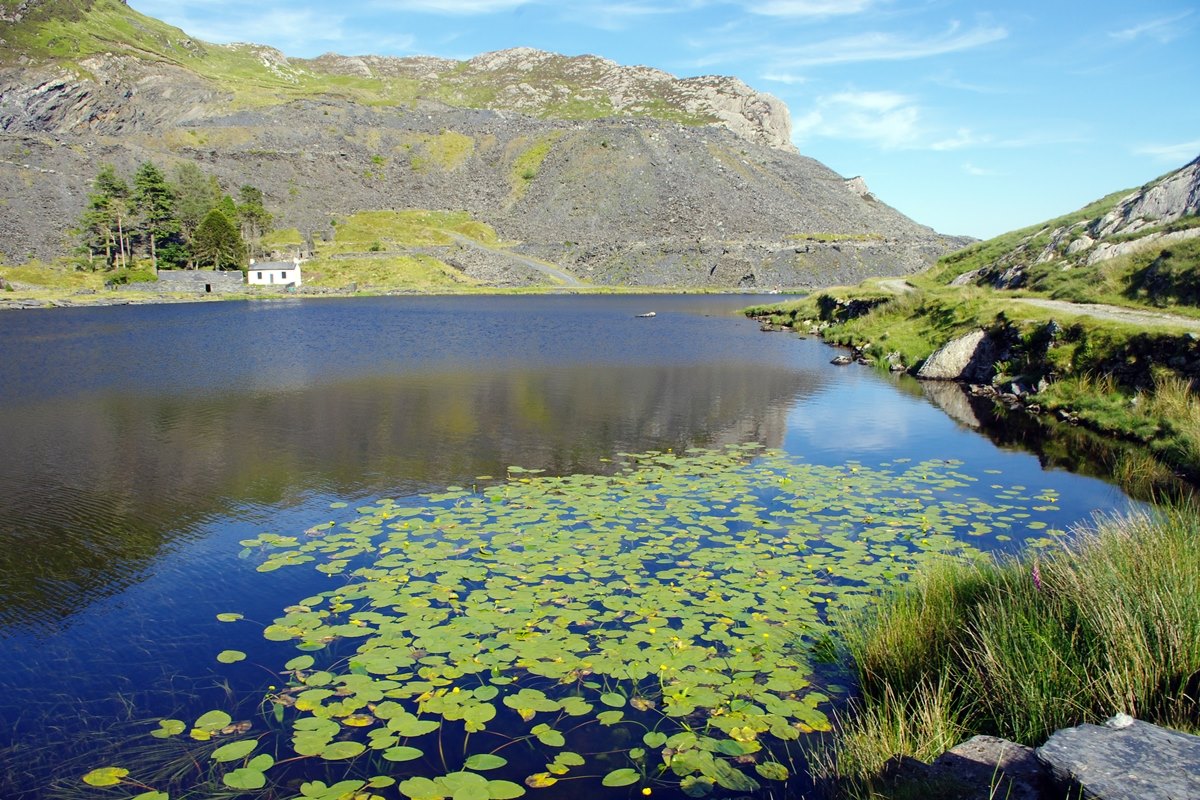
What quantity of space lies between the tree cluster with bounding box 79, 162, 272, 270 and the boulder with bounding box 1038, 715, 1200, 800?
11057cm

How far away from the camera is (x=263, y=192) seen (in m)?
140

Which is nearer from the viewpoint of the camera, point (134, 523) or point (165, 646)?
point (165, 646)

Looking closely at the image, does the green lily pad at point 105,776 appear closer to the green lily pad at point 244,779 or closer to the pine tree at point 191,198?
the green lily pad at point 244,779

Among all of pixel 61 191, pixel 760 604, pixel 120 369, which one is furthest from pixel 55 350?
pixel 61 191

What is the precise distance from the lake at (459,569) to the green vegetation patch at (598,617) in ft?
0.16

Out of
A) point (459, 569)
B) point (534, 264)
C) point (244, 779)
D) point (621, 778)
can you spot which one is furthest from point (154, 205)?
point (621, 778)

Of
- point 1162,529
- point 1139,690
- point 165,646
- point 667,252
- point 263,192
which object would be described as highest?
point 263,192

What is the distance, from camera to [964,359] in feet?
109

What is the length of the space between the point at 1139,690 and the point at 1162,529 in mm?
3249

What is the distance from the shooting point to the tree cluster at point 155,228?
3861 inches

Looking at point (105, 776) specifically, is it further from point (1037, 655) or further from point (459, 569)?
point (1037, 655)

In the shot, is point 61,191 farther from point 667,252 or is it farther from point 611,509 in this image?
point 611,509

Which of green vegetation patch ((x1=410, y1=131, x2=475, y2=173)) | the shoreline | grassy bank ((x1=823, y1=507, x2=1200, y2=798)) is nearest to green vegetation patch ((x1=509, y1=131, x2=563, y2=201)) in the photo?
green vegetation patch ((x1=410, y1=131, x2=475, y2=173))

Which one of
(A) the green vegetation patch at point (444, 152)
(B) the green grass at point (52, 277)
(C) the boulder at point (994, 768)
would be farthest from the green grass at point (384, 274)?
(C) the boulder at point (994, 768)
